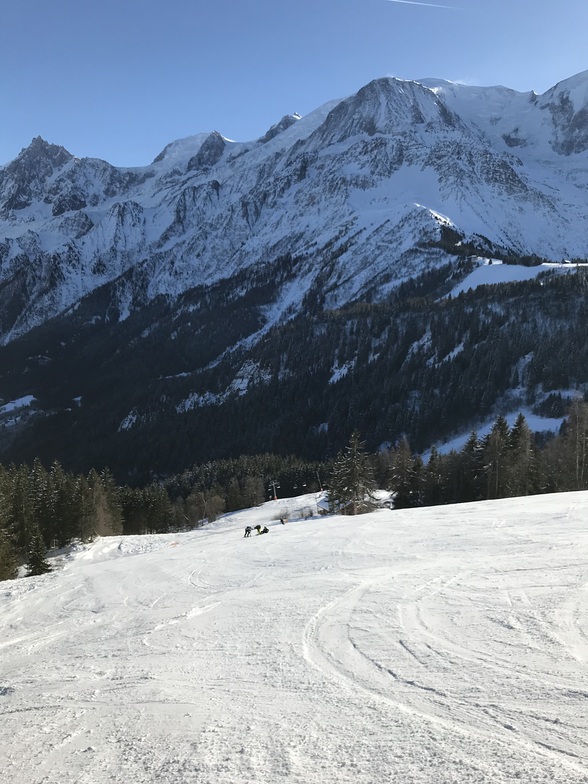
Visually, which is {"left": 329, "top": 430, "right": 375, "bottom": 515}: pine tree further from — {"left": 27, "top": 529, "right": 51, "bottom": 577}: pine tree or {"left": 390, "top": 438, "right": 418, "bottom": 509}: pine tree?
{"left": 27, "top": 529, "right": 51, "bottom": 577}: pine tree

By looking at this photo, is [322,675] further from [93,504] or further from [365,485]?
[93,504]

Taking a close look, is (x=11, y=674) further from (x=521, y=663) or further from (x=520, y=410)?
(x=520, y=410)

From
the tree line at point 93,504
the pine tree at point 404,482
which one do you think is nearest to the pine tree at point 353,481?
the pine tree at point 404,482

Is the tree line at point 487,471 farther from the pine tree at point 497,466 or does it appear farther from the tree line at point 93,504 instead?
the tree line at point 93,504

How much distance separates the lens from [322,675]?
8148mm

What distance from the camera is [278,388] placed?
636ft

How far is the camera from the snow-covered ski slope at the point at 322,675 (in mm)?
5812

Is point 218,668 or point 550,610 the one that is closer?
point 218,668

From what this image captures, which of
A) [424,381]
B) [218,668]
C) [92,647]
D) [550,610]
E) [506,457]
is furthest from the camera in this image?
[424,381]

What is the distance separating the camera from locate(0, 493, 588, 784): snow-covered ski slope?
229 inches

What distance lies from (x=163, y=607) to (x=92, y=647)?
3.02m

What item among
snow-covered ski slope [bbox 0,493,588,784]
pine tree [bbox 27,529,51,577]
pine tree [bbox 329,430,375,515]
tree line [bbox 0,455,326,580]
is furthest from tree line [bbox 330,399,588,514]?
snow-covered ski slope [bbox 0,493,588,784]

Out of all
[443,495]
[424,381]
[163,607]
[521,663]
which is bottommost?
[443,495]

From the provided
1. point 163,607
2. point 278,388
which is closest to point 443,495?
point 163,607
